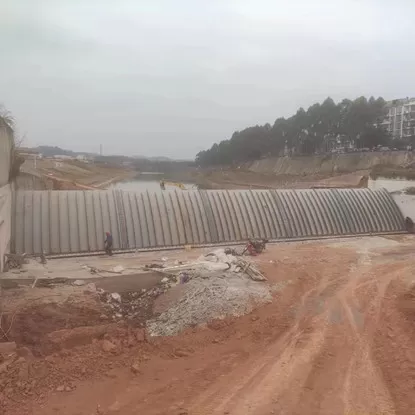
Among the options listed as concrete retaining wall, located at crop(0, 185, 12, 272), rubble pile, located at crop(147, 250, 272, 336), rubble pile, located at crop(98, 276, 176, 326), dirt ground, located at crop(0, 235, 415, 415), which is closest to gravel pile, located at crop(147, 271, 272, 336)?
rubble pile, located at crop(147, 250, 272, 336)

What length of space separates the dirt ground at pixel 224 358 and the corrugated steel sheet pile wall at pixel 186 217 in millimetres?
5417

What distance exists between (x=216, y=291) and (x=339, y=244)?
9.43 metres

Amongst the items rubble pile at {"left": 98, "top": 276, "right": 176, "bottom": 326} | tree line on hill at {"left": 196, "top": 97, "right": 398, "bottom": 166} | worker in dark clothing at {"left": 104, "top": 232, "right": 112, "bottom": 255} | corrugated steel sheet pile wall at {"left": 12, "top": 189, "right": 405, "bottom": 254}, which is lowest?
rubble pile at {"left": 98, "top": 276, "right": 176, "bottom": 326}

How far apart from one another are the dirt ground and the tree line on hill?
58381mm

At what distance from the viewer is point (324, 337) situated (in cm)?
961

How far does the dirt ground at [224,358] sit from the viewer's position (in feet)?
23.3

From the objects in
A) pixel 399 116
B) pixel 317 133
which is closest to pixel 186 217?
pixel 317 133

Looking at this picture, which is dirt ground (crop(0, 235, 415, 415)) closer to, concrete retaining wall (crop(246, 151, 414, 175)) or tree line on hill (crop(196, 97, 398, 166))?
concrete retaining wall (crop(246, 151, 414, 175))

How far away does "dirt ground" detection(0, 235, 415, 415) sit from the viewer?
279 inches

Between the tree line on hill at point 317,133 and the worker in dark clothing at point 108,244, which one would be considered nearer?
the worker in dark clothing at point 108,244

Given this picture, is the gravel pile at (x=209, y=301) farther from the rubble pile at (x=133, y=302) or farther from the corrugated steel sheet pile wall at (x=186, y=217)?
the corrugated steel sheet pile wall at (x=186, y=217)

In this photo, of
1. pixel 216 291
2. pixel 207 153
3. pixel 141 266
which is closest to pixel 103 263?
pixel 141 266

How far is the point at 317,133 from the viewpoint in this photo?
77688 millimetres

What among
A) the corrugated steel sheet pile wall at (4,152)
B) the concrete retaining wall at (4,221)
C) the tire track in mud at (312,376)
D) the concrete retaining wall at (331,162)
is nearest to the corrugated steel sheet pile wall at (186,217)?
the concrete retaining wall at (4,221)
